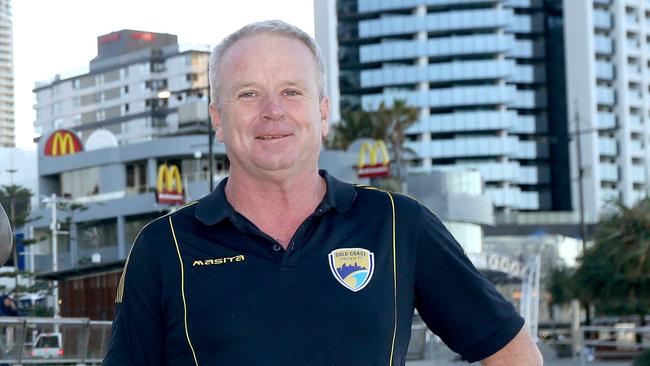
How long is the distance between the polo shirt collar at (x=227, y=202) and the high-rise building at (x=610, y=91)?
12458cm

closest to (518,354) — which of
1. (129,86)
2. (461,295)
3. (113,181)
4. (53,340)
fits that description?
(461,295)

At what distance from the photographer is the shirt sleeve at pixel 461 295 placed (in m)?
3.16

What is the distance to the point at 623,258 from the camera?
1447 inches

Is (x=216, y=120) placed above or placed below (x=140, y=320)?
above

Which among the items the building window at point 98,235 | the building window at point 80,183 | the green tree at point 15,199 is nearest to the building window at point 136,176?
the building window at point 80,183

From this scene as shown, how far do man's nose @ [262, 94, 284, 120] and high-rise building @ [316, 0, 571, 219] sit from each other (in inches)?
4797

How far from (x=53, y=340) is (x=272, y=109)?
16915 millimetres

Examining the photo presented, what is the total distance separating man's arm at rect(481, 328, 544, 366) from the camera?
3152 mm

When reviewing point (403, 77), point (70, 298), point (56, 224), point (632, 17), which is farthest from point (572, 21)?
point (70, 298)

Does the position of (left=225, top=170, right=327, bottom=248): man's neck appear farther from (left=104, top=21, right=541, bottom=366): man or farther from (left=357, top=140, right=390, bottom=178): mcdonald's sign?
(left=357, top=140, right=390, bottom=178): mcdonald's sign

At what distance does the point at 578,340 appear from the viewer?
3784 cm

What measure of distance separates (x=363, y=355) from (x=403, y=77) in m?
125

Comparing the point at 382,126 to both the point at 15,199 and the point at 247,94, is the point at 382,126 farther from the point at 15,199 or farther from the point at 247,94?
the point at 247,94

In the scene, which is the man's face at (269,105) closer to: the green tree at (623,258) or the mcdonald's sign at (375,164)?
the green tree at (623,258)
